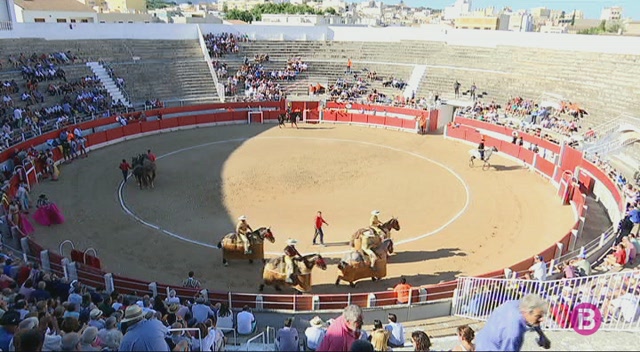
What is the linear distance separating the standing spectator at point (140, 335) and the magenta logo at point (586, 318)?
6733 millimetres

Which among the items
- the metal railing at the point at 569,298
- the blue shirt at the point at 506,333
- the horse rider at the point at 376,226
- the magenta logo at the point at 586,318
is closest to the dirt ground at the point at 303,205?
the horse rider at the point at 376,226

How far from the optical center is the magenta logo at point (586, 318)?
874 centimetres

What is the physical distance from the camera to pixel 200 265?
50.4 feet

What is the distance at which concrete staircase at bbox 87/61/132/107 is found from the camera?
35000mm

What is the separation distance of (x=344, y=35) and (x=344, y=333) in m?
45.8

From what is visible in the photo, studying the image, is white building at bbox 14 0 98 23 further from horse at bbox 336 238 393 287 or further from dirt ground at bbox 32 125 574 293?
horse at bbox 336 238 393 287

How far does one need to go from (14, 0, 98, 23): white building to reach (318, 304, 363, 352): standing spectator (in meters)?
69.6

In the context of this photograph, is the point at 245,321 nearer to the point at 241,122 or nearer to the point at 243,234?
the point at 243,234

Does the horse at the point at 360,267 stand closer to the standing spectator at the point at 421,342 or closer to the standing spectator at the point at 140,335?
the standing spectator at the point at 421,342

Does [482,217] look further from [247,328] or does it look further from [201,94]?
[201,94]

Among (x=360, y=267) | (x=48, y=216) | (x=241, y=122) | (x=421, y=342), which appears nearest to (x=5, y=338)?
(x=421, y=342)

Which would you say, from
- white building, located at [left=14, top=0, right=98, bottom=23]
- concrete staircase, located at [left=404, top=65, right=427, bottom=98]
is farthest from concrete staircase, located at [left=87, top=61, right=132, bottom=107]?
white building, located at [left=14, top=0, right=98, bottom=23]

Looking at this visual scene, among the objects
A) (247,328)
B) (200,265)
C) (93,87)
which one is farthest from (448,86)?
(247,328)

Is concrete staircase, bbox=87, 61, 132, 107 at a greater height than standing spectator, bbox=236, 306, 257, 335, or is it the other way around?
concrete staircase, bbox=87, 61, 132, 107
